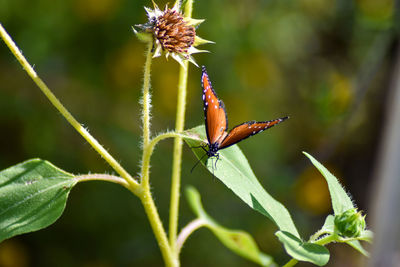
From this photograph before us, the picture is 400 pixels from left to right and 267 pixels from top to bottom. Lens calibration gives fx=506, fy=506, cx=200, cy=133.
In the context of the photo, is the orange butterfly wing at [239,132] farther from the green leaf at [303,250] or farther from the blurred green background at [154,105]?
the blurred green background at [154,105]

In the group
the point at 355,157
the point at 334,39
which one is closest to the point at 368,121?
the point at 355,157

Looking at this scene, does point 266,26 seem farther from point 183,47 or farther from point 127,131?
point 183,47

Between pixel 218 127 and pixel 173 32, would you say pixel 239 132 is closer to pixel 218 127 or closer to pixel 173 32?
pixel 218 127

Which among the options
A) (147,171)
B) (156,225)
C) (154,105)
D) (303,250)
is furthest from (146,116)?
(154,105)

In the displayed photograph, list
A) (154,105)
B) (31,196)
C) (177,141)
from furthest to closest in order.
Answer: (154,105) < (177,141) < (31,196)

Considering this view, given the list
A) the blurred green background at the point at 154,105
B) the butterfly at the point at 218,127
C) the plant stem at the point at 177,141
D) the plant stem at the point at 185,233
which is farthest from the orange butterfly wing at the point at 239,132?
the blurred green background at the point at 154,105

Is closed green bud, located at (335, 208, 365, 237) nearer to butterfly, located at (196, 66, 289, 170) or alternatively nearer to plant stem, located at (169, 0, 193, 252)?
butterfly, located at (196, 66, 289, 170)
